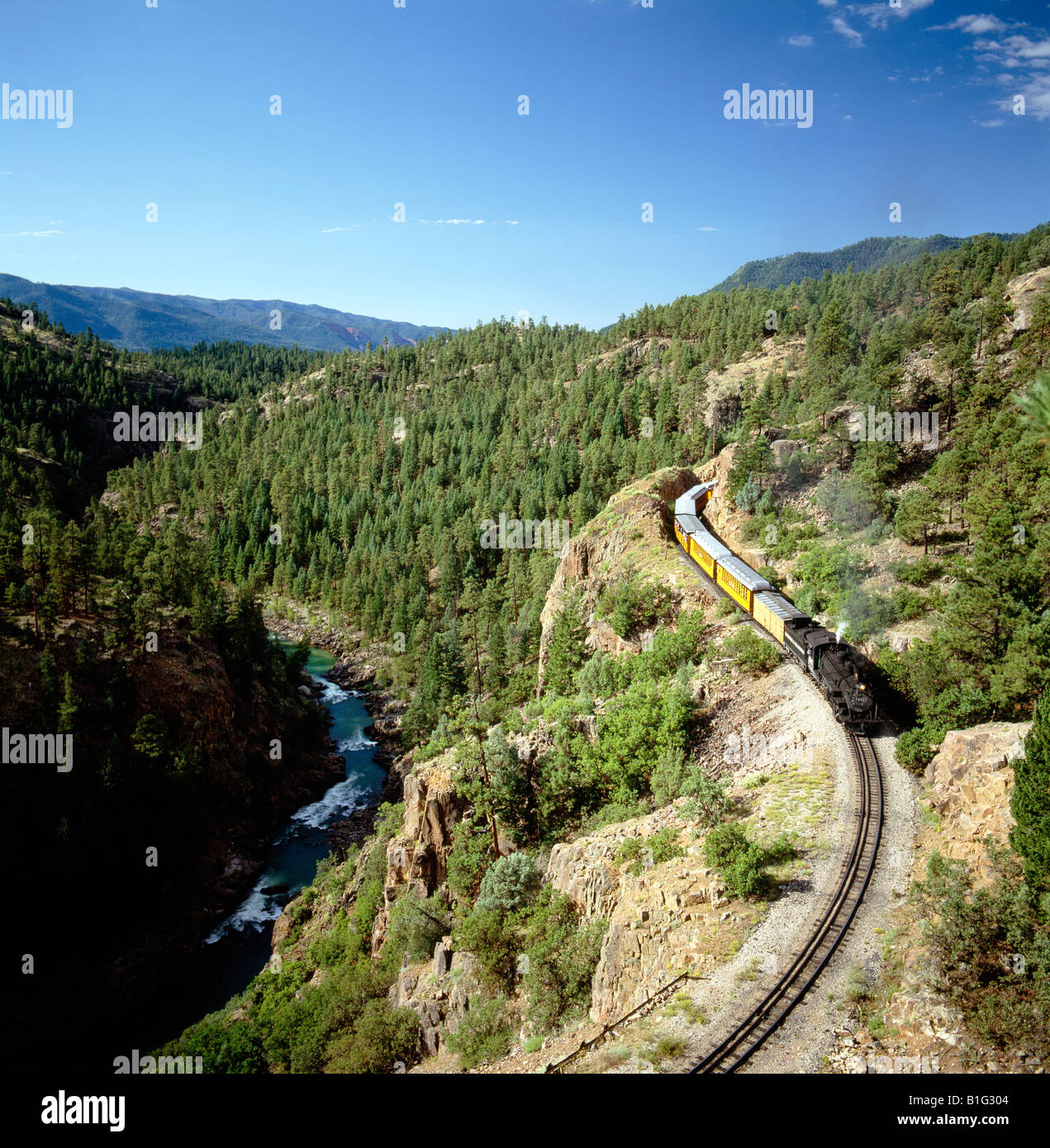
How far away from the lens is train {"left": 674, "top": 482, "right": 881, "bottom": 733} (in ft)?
81.0

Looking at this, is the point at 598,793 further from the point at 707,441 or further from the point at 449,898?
the point at 707,441

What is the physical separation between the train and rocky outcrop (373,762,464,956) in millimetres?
16934

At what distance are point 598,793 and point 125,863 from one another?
35053 millimetres

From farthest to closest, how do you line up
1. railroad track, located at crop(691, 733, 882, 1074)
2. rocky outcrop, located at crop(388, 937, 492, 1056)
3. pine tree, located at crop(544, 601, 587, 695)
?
1. pine tree, located at crop(544, 601, 587, 695)
2. rocky outcrop, located at crop(388, 937, 492, 1056)
3. railroad track, located at crop(691, 733, 882, 1074)

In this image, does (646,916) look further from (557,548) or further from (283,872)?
(557,548)

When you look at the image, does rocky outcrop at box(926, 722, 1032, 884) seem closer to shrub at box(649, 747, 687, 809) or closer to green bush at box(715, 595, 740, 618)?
shrub at box(649, 747, 687, 809)

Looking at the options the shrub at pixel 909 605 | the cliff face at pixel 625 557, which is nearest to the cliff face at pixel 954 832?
the shrub at pixel 909 605

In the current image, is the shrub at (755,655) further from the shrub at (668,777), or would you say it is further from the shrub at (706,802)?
the shrub at (706,802)

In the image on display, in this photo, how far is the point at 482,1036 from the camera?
20.2 meters

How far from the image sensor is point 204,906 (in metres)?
43.8

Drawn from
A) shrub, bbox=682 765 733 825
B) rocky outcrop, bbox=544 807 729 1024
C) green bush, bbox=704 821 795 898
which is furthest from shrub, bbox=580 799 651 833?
green bush, bbox=704 821 795 898

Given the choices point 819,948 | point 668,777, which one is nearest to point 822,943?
point 819,948

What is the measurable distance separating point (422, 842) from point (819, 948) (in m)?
19.9

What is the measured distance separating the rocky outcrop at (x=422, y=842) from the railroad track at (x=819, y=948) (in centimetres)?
1761
